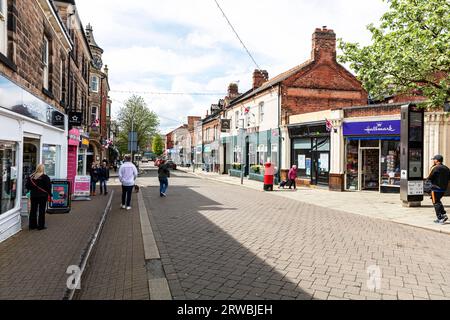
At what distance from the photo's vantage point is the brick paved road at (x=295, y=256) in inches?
166

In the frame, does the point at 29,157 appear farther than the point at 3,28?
Yes

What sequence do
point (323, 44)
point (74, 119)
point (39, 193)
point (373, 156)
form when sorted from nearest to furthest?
point (39, 193) < point (74, 119) < point (373, 156) < point (323, 44)

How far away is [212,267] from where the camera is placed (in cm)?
501

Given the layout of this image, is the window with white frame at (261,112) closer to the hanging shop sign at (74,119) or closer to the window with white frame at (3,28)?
the hanging shop sign at (74,119)

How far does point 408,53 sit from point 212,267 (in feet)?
30.2

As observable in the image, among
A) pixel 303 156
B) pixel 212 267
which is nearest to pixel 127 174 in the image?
pixel 212 267

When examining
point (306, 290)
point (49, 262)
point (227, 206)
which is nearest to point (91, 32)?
point (227, 206)

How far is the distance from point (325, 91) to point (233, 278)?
21960mm

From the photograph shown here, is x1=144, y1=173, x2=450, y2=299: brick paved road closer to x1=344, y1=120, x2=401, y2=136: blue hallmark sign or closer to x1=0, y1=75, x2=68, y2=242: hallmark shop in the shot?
x1=0, y1=75, x2=68, y2=242: hallmark shop

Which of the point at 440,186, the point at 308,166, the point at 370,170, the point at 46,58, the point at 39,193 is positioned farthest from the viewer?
the point at 308,166

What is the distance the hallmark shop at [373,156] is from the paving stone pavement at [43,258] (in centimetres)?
1417

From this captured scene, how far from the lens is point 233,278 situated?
4.56m

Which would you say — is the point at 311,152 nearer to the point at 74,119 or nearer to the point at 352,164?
the point at 352,164

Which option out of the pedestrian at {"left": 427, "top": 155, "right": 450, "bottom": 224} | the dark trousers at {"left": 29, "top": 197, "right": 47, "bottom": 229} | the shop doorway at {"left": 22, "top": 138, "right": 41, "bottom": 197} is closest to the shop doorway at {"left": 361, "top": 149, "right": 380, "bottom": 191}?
the pedestrian at {"left": 427, "top": 155, "right": 450, "bottom": 224}
